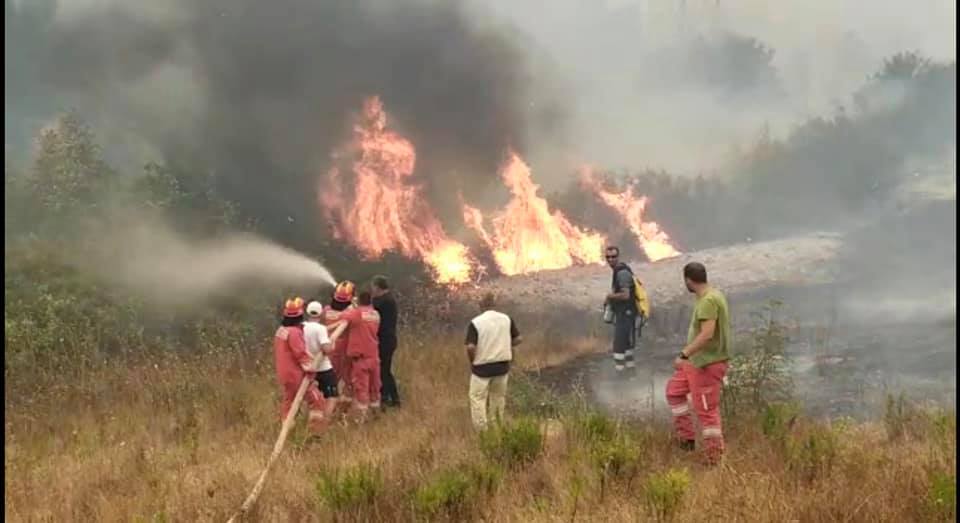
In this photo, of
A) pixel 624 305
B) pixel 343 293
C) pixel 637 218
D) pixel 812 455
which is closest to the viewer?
pixel 812 455

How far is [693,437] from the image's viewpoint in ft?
21.2

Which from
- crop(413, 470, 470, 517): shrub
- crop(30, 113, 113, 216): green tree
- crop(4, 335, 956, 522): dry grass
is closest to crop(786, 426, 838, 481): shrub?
crop(4, 335, 956, 522): dry grass

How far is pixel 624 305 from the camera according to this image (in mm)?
9703

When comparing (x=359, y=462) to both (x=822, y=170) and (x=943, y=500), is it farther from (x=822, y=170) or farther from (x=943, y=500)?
(x=822, y=170)

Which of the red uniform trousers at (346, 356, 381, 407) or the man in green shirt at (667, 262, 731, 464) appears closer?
the man in green shirt at (667, 262, 731, 464)

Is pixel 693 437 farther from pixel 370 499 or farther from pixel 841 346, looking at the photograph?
pixel 841 346

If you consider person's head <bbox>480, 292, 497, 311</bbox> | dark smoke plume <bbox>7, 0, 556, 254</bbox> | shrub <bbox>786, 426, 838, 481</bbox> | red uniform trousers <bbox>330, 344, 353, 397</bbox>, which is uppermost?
dark smoke plume <bbox>7, 0, 556, 254</bbox>

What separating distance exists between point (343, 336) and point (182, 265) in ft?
21.2

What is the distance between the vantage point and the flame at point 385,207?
15867 millimetres

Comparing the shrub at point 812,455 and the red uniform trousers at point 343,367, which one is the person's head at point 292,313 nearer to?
the red uniform trousers at point 343,367

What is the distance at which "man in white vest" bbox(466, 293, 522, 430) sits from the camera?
723 centimetres

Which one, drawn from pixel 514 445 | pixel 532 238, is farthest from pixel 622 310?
pixel 532 238

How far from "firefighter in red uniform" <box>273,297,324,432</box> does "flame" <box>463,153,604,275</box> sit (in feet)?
29.9

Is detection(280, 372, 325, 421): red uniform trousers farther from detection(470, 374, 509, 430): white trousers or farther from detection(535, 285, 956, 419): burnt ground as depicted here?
detection(535, 285, 956, 419): burnt ground
